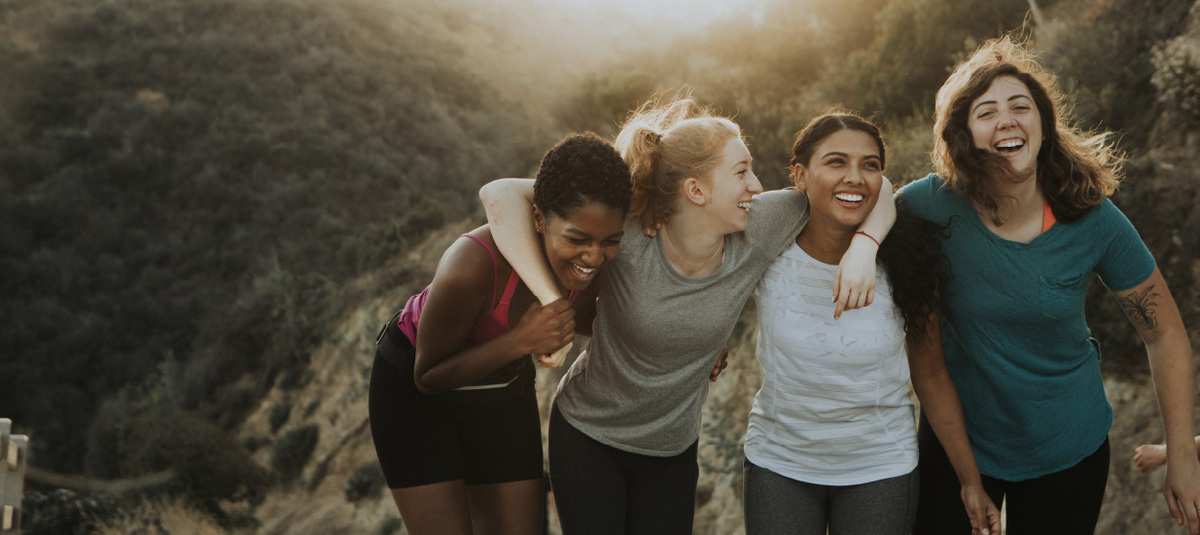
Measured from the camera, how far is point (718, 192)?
264 cm

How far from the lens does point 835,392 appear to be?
2.47 m

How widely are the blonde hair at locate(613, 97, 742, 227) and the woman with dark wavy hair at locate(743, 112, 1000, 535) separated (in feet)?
1.04

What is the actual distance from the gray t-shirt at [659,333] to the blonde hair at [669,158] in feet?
0.30

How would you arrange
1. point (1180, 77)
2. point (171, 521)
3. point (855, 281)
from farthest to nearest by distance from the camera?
point (171, 521) → point (1180, 77) → point (855, 281)

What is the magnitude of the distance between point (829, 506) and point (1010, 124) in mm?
1350

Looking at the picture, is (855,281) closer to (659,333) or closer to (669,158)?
(659,333)

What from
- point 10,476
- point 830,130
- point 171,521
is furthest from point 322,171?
point 830,130

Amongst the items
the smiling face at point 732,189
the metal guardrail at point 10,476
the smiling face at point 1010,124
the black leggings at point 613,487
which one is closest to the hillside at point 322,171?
the smiling face at point 1010,124

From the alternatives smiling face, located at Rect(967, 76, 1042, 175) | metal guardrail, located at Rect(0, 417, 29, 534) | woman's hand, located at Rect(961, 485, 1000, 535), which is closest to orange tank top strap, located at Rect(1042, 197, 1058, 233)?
smiling face, located at Rect(967, 76, 1042, 175)

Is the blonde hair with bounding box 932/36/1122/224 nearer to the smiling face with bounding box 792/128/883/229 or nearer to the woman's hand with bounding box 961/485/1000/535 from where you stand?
the smiling face with bounding box 792/128/883/229

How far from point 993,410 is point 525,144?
46.1 ft

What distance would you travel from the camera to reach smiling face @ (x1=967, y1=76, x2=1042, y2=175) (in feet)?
8.43

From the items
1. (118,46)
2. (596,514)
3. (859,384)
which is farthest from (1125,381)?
(118,46)

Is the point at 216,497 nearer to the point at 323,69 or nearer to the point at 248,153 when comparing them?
the point at 248,153
